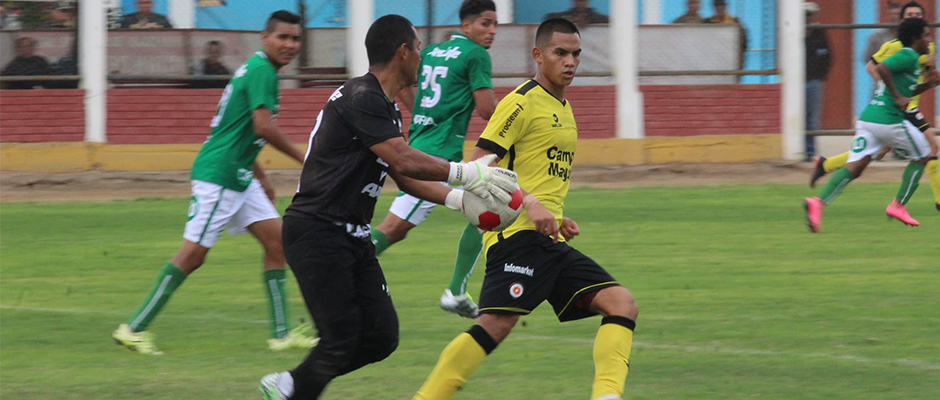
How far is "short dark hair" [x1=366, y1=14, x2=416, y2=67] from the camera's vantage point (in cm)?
535

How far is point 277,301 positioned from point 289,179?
11.6 meters

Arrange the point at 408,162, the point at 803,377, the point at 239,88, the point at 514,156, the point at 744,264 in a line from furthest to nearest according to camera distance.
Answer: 1. the point at 744,264
2. the point at 239,88
3. the point at 803,377
4. the point at 514,156
5. the point at 408,162

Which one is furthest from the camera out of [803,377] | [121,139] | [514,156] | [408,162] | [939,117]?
[939,117]

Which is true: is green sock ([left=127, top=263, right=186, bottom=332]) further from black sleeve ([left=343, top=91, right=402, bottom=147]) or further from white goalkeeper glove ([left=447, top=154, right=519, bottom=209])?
white goalkeeper glove ([left=447, top=154, right=519, bottom=209])

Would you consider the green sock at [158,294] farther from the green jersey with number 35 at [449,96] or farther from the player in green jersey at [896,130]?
the player in green jersey at [896,130]

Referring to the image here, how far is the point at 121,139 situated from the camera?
19.3 metres

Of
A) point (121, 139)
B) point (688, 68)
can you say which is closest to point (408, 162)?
point (121, 139)

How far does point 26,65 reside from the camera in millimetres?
19250

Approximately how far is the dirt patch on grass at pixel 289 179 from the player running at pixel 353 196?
40.4 feet

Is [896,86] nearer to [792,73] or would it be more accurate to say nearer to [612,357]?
[792,73]

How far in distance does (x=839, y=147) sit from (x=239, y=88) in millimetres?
16095

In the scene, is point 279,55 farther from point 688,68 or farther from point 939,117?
point 939,117

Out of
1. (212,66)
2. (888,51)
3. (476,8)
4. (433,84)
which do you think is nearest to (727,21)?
(888,51)

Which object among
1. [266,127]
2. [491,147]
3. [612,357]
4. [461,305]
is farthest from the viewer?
[461,305]
